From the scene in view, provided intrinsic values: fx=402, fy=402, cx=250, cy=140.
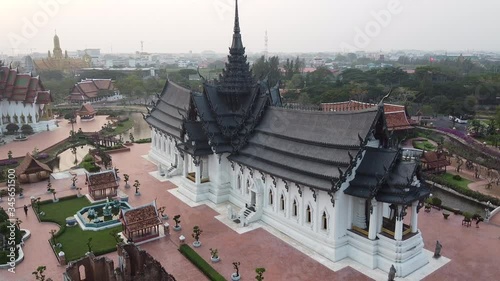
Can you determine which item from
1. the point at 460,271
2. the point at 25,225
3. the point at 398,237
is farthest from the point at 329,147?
the point at 25,225

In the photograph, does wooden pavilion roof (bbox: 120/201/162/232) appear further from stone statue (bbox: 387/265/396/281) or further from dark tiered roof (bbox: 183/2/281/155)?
stone statue (bbox: 387/265/396/281)

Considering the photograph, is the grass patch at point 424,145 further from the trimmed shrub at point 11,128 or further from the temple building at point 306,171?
the trimmed shrub at point 11,128

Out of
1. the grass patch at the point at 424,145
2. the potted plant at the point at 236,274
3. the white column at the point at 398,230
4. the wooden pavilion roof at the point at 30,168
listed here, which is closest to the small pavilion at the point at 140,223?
the potted plant at the point at 236,274

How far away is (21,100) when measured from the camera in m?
63.9

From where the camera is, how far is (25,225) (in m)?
29.2

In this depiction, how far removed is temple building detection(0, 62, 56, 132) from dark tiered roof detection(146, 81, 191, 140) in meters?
28.7

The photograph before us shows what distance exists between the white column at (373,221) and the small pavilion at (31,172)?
3174 centimetres

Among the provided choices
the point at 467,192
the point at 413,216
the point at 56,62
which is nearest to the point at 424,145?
the point at 467,192

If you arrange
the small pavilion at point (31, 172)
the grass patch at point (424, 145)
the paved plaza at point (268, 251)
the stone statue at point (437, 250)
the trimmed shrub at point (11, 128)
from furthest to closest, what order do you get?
1. the trimmed shrub at point (11, 128)
2. the grass patch at point (424, 145)
3. the small pavilion at point (31, 172)
4. the stone statue at point (437, 250)
5. the paved plaza at point (268, 251)

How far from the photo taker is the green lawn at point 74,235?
2522 centimetres

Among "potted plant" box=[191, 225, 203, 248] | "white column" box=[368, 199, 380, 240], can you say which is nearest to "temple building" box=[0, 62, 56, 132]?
"potted plant" box=[191, 225, 203, 248]

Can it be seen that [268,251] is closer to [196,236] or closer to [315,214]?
[315,214]

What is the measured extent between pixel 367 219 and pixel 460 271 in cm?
569

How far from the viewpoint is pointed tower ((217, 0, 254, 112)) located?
3503 cm
